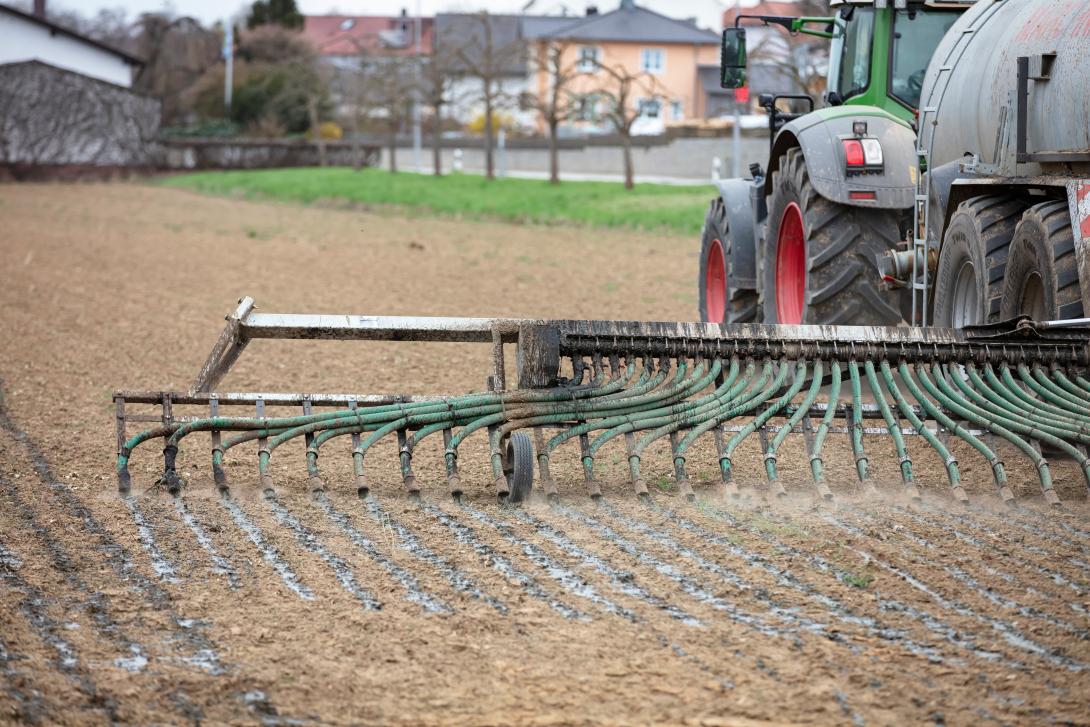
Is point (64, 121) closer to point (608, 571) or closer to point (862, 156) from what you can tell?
point (862, 156)

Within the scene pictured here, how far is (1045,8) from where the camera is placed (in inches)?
236

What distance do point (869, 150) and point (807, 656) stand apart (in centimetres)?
441

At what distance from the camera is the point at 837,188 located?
7395 millimetres

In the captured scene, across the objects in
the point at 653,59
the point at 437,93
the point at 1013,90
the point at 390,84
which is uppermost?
the point at 653,59

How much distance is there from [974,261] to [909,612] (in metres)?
2.60

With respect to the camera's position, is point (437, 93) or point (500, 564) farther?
point (437, 93)

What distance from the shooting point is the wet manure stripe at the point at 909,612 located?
141 inches

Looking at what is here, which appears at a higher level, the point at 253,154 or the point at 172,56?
the point at 172,56

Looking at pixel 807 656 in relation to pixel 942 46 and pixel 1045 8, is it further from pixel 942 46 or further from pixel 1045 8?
pixel 942 46

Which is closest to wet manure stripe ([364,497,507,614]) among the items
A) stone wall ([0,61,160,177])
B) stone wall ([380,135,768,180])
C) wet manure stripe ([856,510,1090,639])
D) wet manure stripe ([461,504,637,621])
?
wet manure stripe ([461,504,637,621])

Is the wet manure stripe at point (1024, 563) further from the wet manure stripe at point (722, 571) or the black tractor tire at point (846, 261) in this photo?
the black tractor tire at point (846, 261)

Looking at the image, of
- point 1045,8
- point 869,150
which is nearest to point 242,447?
point 869,150

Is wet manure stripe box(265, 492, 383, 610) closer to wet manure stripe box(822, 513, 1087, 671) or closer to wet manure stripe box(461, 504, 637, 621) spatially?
wet manure stripe box(461, 504, 637, 621)

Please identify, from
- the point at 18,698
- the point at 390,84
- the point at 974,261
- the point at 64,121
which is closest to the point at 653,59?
the point at 390,84
